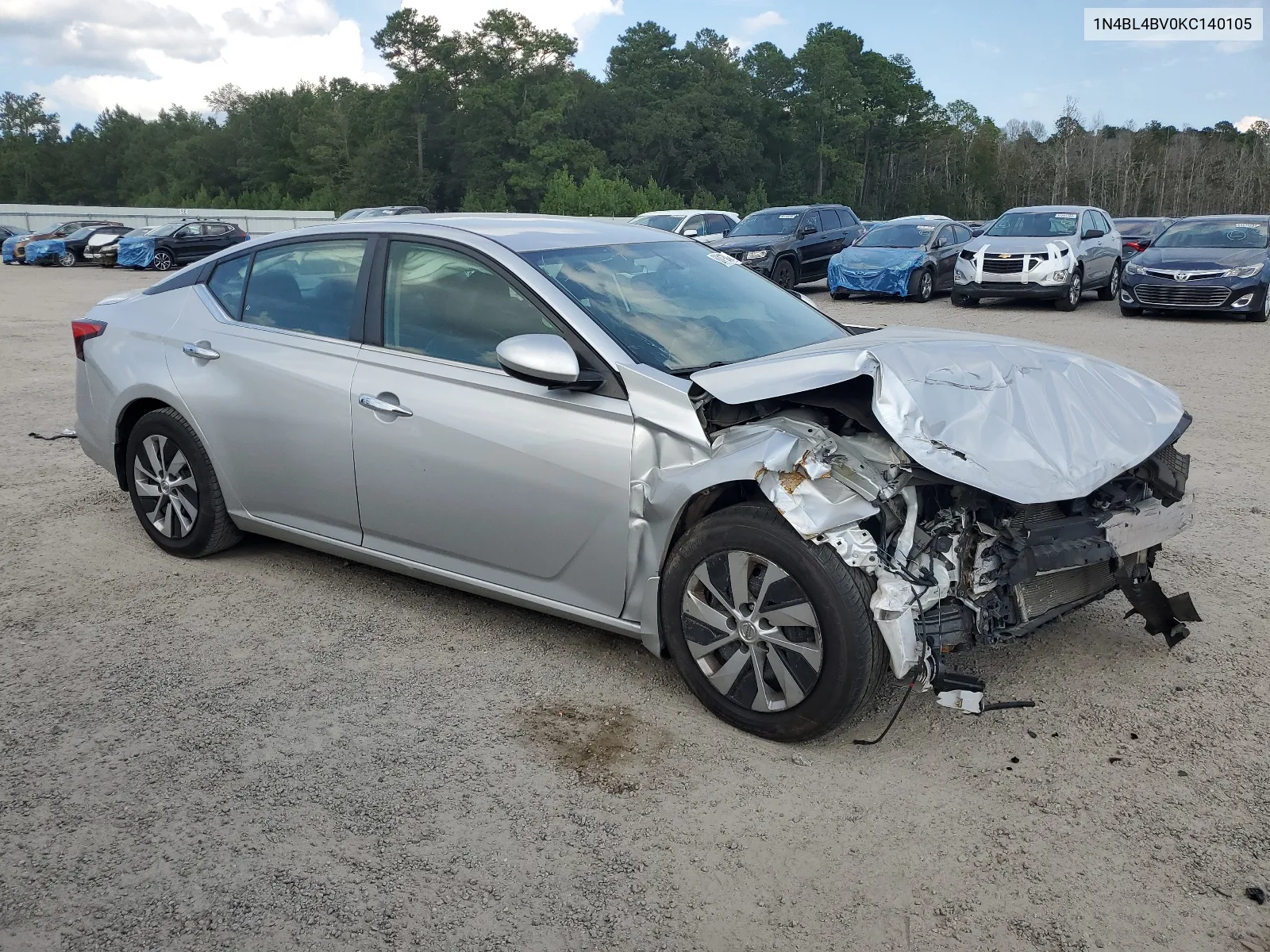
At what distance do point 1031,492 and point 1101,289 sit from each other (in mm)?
18167

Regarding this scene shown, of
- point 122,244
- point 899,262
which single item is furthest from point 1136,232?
point 122,244

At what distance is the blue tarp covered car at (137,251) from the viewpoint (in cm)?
3117

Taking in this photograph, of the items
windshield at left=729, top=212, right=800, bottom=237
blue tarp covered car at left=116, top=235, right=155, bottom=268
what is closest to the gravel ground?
windshield at left=729, top=212, right=800, bottom=237

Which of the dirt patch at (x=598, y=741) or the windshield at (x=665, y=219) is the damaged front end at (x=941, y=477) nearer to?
the dirt patch at (x=598, y=741)

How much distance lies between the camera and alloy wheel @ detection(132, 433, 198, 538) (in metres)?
5.13

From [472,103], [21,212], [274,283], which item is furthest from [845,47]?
[274,283]

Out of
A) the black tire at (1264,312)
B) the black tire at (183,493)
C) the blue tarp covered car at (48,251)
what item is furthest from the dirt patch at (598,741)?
the blue tarp covered car at (48,251)

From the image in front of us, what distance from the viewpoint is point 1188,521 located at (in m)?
4.02

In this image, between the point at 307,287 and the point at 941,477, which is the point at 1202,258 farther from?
the point at 307,287

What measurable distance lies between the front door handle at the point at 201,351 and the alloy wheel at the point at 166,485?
0.44 metres

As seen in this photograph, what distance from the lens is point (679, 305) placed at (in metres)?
4.31

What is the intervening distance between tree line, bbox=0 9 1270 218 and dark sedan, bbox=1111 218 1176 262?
30461 millimetres

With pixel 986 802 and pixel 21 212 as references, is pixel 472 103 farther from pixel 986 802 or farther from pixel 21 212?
pixel 986 802

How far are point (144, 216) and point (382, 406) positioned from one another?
56.9m
